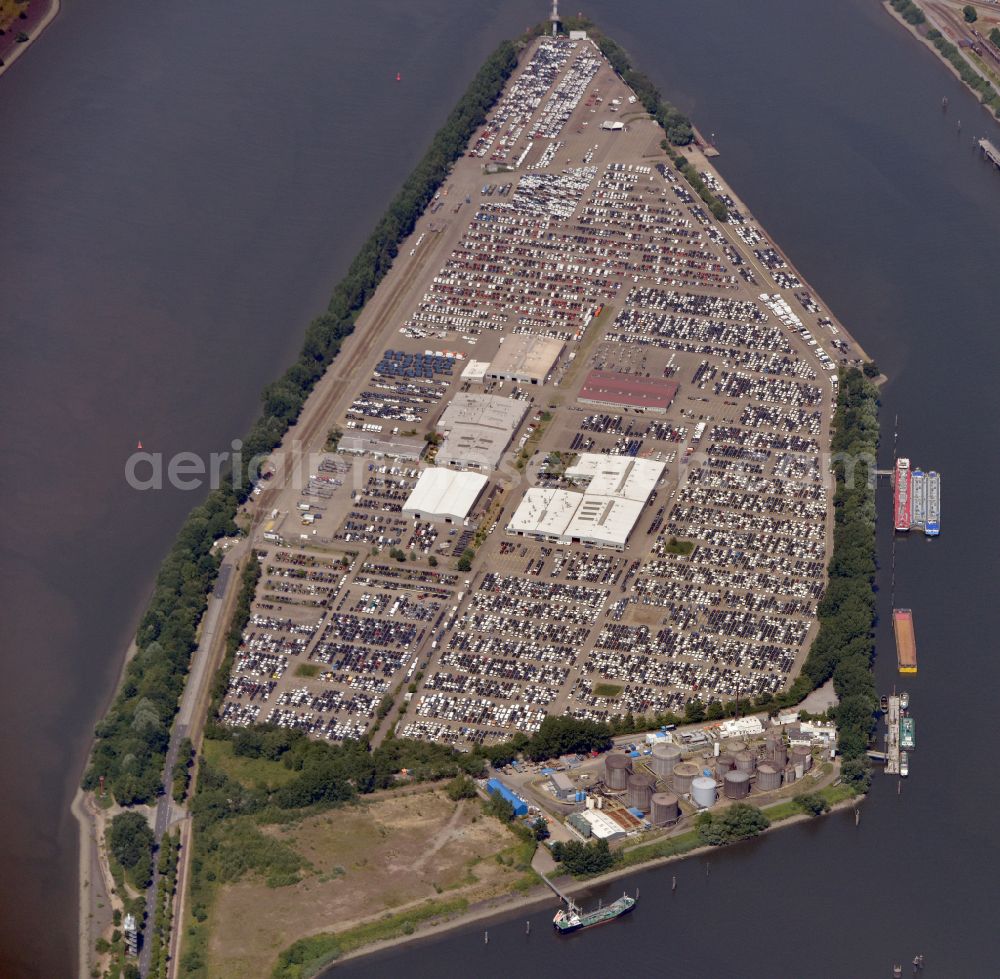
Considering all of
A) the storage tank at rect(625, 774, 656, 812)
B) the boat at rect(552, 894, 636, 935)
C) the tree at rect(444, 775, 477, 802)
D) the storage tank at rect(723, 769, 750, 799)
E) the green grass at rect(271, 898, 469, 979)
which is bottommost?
the green grass at rect(271, 898, 469, 979)

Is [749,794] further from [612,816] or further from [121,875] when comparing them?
[121,875]

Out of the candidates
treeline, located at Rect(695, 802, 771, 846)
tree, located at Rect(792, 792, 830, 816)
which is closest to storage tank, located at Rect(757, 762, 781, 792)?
tree, located at Rect(792, 792, 830, 816)

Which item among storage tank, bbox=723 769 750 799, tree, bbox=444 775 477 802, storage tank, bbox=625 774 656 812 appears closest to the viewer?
storage tank, bbox=625 774 656 812

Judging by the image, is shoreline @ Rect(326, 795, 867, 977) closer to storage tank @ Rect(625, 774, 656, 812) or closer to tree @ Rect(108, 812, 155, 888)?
storage tank @ Rect(625, 774, 656, 812)

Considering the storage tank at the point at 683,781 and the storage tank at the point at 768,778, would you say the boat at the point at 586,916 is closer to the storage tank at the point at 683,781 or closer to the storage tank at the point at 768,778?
the storage tank at the point at 683,781

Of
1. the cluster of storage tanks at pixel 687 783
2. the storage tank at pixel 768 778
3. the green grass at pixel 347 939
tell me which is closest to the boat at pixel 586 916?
the green grass at pixel 347 939

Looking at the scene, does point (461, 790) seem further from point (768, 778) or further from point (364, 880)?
point (768, 778)

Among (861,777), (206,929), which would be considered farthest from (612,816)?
(206,929)
